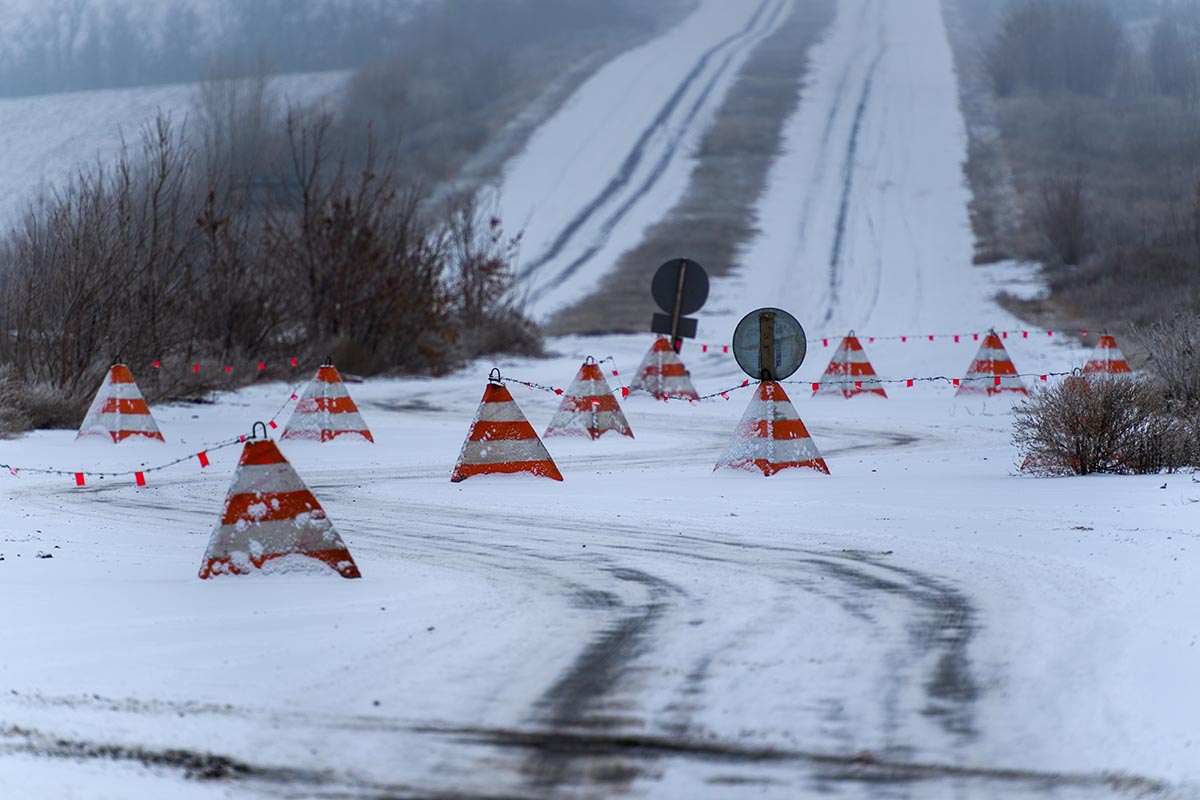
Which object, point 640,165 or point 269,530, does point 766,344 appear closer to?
point 269,530

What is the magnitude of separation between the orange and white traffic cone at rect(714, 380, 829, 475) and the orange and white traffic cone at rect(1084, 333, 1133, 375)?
8467 millimetres

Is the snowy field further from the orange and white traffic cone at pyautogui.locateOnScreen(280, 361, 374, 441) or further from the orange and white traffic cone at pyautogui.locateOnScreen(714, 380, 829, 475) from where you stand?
the orange and white traffic cone at pyautogui.locateOnScreen(280, 361, 374, 441)

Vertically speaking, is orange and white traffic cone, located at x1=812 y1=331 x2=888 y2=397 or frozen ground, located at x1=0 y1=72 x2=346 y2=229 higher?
frozen ground, located at x1=0 y1=72 x2=346 y2=229

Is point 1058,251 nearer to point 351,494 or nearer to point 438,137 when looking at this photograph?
point 438,137

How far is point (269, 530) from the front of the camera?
25.5 ft

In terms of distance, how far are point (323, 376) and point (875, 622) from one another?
10.1 m

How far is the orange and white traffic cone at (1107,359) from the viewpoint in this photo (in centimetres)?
2019

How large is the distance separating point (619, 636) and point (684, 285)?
16179 mm

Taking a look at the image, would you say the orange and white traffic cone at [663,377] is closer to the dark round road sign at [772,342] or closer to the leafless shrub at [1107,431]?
the dark round road sign at [772,342]

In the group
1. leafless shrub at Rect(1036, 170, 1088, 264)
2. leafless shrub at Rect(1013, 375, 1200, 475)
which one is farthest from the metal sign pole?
leafless shrub at Rect(1036, 170, 1088, 264)

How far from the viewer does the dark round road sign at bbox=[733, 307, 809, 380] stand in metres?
13.1

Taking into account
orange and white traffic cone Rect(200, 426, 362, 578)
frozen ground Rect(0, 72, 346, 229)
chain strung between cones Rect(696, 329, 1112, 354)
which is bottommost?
orange and white traffic cone Rect(200, 426, 362, 578)

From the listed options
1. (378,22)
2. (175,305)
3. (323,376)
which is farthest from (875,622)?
(378,22)

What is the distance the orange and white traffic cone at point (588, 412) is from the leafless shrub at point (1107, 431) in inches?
201
